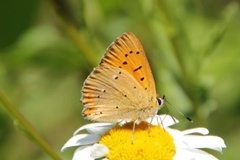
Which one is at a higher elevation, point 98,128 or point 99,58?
point 99,58

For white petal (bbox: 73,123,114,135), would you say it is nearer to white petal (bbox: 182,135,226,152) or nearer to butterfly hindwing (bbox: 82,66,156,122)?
butterfly hindwing (bbox: 82,66,156,122)

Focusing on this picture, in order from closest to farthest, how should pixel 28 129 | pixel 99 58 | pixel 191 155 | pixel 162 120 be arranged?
pixel 28 129
pixel 191 155
pixel 162 120
pixel 99 58

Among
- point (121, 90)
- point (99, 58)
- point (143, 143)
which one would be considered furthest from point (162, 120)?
point (99, 58)

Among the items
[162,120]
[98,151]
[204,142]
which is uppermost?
[98,151]

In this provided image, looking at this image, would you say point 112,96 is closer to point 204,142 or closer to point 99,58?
point 204,142

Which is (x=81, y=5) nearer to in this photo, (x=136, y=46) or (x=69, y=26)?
(x=69, y=26)

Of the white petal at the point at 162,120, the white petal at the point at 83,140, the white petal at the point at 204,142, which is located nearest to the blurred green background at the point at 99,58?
the white petal at the point at 162,120

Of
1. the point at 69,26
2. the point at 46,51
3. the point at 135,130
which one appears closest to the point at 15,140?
the point at 46,51

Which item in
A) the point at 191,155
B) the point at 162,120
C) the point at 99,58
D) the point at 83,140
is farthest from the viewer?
the point at 99,58
